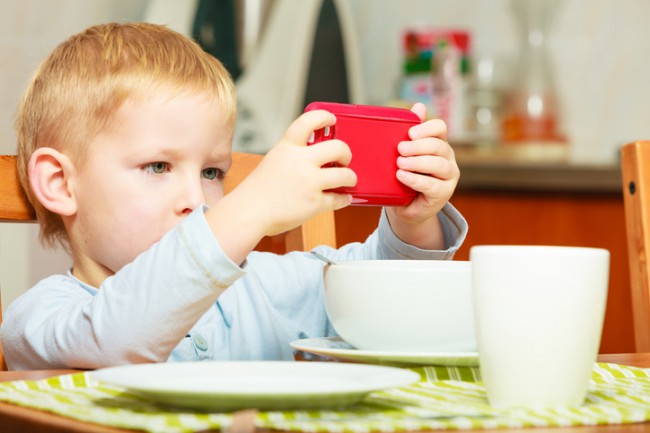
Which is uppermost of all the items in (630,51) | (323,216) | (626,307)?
(630,51)

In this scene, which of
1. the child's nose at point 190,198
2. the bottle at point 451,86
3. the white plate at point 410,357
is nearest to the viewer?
the white plate at point 410,357

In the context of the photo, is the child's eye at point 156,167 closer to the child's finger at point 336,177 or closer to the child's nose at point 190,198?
the child's nose at point 190,198

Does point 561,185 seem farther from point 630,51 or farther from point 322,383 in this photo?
point 322,383

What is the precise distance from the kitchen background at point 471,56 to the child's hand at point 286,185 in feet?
5.15

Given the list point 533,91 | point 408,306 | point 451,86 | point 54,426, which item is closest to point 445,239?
point 408,306

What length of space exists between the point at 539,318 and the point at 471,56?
7.46ft

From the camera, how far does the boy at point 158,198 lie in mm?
777

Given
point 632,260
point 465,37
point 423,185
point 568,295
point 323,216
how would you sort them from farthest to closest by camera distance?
1. point 465,37
2. point 323,216
3. point 632,260
4. point 423,185
5. point 568,295

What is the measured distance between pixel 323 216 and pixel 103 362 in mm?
449

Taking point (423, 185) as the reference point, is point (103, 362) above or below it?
below

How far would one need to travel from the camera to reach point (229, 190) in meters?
1.16

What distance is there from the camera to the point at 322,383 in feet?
1.81

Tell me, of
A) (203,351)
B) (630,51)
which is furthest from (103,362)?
(630,51)

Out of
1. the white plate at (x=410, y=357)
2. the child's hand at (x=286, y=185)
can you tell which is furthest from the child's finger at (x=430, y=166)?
the white plate at (x=410, y=357)
